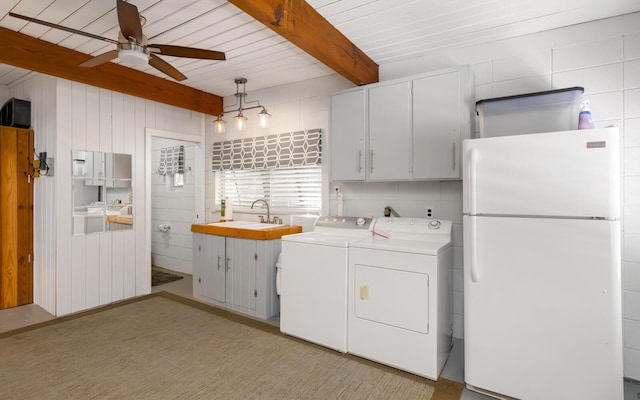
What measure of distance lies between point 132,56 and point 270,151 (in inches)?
79.0

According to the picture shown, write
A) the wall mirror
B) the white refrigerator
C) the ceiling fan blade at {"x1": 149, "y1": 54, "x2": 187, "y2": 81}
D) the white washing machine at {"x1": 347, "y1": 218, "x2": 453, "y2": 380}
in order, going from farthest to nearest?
the wall mirror
the ceiling fan blade at {"x1": 149, "y1": 54, "x2": 187, "y2": 81}
the white washing machine at {"x1": 347, "y1": 218, "x2": 453, "y2": 380}
the white refrigerator

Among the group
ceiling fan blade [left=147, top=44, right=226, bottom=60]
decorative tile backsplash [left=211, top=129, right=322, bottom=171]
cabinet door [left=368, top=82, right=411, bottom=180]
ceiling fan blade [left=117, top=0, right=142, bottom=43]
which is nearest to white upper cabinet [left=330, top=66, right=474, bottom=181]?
cabinet door [left=368, top=82, right=411, bottom=180]

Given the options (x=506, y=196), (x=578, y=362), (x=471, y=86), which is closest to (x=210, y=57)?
(x=471, y=86)

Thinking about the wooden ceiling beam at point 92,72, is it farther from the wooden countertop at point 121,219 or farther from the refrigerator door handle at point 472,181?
the refrigerator door handle at point 472,181

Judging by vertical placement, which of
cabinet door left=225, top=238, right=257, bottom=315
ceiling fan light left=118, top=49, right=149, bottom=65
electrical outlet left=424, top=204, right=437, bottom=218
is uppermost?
ceiling fan light left=118, top=49, right=149, bottom=65

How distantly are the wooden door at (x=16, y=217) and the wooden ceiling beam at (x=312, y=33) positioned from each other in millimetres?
3551

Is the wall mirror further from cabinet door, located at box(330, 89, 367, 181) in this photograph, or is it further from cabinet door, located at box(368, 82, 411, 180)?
cabinet door, located at box(368, 82, 411, 180)

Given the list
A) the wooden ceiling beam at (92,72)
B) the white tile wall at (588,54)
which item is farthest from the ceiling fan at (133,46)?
the white tile wall at (588,54)

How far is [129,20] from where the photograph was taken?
76.4 inches

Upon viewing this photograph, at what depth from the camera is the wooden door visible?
11.9ft

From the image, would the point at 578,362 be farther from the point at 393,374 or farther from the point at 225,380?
the point at 225,380

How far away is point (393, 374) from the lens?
2.34 metres

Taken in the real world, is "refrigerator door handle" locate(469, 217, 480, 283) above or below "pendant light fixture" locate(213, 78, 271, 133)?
below

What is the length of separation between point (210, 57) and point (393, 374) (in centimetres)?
263
